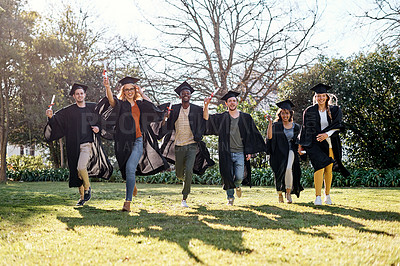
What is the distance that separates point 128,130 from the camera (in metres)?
6.85

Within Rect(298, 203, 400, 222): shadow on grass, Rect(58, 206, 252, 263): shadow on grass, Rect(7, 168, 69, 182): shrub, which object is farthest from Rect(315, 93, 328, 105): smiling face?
Rect(7, 168, 69, 182): shrub

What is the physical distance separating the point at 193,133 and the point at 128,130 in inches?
49.7

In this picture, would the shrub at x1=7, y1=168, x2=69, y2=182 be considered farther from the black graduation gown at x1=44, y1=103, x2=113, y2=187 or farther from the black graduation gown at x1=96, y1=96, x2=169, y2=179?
the black graduation gown at x1=96, y1=96, x2=169, y2=179

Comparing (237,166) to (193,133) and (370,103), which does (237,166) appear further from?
(370,103)

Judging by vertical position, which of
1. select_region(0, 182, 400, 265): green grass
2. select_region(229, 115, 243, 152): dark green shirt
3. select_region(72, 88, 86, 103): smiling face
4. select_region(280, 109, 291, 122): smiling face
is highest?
select_region(72, 88, 86, 103): smiling face

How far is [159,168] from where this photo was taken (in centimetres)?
789

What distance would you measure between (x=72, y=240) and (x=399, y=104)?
13.5 metres

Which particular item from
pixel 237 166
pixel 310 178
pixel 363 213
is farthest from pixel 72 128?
pixel 310 178

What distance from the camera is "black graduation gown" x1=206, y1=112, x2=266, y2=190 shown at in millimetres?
7633

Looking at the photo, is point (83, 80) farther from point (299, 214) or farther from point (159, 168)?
point (299, 214)

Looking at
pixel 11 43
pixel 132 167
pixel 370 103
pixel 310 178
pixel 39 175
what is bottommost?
pixel 39 175

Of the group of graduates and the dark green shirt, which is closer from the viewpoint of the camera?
the group of graduates

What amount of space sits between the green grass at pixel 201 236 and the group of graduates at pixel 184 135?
1080 mm

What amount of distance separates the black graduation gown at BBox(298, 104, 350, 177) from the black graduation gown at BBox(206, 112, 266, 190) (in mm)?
867
